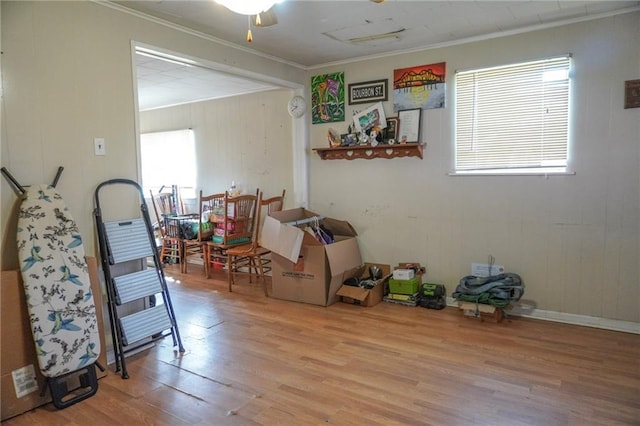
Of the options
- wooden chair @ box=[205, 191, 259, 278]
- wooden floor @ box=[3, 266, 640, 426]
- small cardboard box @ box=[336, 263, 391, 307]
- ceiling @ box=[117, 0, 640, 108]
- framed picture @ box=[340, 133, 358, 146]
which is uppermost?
ceiling @ box=[117, 0, 640, 108]

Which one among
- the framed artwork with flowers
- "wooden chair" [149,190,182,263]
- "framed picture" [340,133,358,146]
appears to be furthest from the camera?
"wooden chair" [149,190,182,263]

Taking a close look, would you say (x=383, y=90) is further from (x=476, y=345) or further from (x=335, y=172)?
(x=476, y=345)

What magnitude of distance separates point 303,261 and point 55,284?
2.08 m

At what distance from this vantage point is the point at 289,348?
9.88 feet

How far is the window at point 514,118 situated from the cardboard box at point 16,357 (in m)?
3.34

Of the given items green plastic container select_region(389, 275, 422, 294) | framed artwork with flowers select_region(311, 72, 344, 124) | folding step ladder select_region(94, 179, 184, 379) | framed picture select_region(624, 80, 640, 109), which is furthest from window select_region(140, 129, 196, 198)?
framed picture select_region(624, 80, 640, 109)

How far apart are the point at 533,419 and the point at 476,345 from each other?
0.90m

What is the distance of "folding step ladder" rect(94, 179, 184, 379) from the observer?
271cm

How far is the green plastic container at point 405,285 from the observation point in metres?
3.88

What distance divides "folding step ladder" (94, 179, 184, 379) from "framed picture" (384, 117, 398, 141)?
2.27 metres

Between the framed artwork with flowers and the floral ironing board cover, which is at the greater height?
the framed artwork with flowers

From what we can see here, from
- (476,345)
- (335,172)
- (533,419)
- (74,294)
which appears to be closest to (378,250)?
(335,172)

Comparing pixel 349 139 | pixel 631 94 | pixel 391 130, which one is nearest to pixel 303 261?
pixel 349 139

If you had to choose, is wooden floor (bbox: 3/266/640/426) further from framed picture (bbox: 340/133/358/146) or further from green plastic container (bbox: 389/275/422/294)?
framed picture (bbox: 340/133/358/146)
